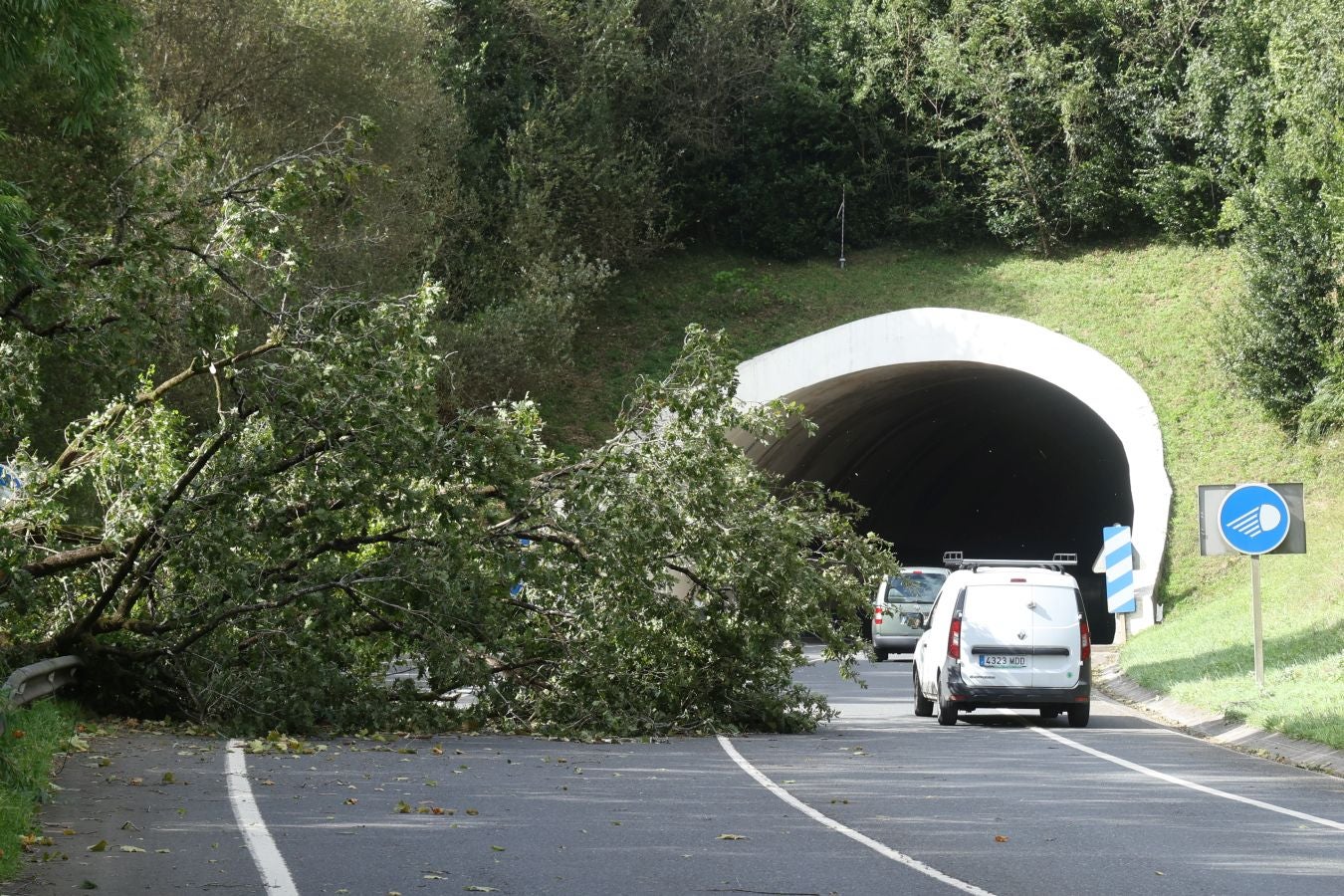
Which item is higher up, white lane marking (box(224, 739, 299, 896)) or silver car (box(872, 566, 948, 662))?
silver car (box(872, 566, 948, 662))

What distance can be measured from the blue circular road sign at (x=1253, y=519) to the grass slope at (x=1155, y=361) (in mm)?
1586

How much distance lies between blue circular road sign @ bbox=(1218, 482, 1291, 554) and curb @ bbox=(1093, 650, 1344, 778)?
6.13 feet

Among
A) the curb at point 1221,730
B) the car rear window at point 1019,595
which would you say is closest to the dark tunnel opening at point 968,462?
the curb at point 1221,730

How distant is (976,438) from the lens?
45031 millimetres

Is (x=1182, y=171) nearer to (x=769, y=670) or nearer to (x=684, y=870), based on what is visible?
(x=769, y=670)

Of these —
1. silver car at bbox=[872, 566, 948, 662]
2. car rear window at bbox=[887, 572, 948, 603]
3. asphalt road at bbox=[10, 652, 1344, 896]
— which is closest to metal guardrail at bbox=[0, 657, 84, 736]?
asphalt road at bbox=[10, 652, 1344, 896]

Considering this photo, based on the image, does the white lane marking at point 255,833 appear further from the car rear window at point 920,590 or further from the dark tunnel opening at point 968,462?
the dark tunnel opening at point 968,462

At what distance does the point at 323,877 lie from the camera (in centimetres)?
756

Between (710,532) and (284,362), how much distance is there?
4.48 m

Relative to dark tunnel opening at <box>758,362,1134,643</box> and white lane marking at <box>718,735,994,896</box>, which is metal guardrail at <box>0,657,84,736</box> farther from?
dark tunnel opening at <box>758,362,1134,643</box>

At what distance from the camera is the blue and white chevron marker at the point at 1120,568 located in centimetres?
2617

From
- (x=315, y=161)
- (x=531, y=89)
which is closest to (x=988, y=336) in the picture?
(x=531, y=89)

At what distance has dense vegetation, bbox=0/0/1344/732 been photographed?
46.5 feet

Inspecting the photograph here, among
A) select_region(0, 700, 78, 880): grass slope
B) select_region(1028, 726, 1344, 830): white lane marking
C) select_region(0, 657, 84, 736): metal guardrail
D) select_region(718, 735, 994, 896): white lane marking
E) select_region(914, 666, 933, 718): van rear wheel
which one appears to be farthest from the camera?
select_region(914, 666, 933, 718): van rear wheel
